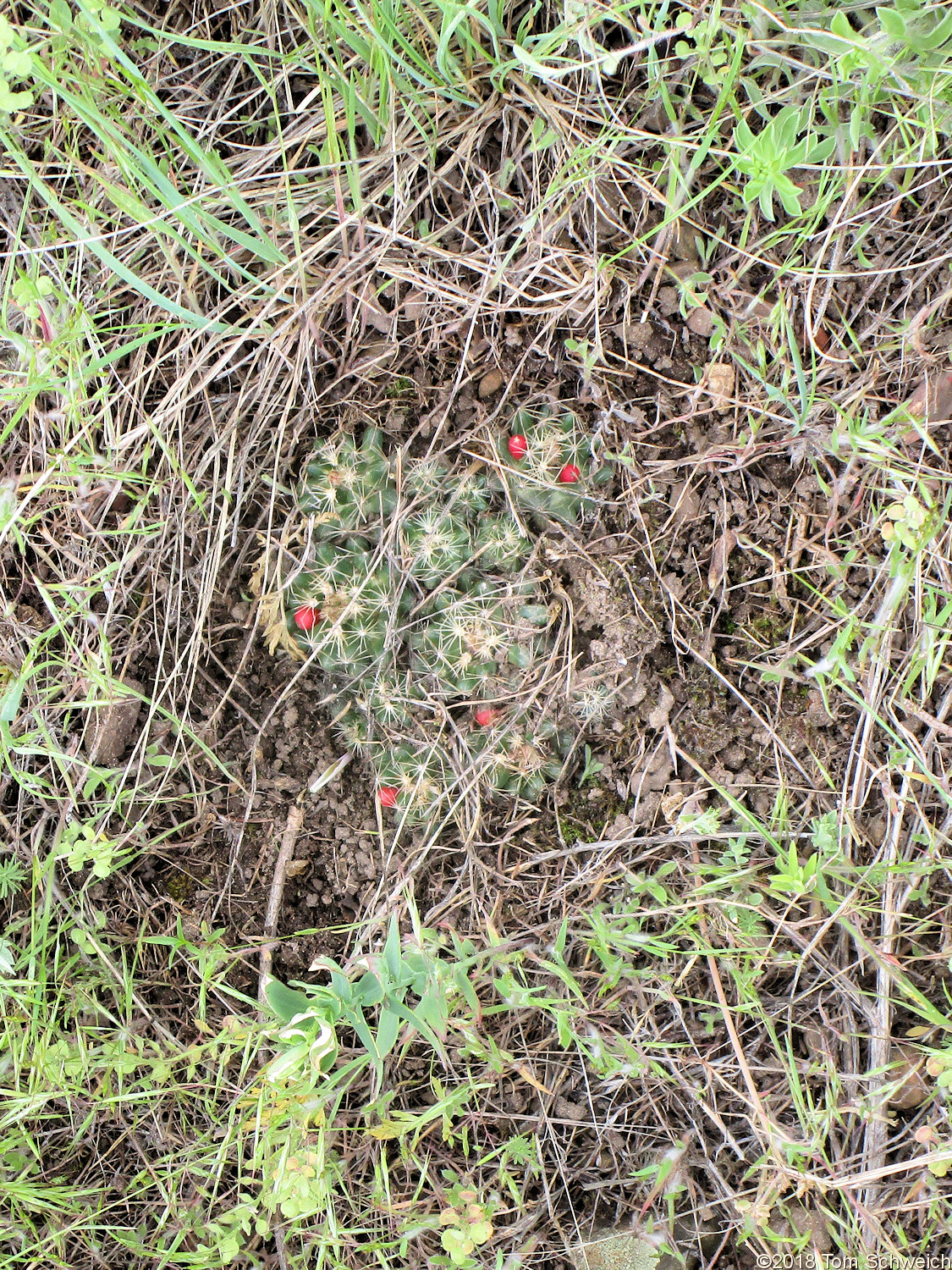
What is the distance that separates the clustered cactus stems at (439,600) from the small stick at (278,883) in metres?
0.30

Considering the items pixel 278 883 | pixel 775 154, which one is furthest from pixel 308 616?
pixel 775 154

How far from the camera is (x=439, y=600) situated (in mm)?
2627

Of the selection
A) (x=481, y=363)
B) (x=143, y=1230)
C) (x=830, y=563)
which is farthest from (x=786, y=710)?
(x=143, y=1230)

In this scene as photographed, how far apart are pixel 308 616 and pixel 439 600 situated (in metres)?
0.38

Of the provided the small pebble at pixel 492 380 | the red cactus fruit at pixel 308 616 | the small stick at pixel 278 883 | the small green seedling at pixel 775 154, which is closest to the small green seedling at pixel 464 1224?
the small stick at pixel 278 883

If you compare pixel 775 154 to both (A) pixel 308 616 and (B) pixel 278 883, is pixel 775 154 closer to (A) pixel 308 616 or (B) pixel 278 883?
(A) pixel 308 616

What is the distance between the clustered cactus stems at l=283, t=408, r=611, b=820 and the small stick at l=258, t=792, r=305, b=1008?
304 mm

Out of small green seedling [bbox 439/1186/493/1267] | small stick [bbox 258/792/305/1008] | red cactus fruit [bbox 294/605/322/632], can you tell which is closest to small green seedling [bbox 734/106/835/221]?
red cactus fruit [bbox 294/605/322/632]

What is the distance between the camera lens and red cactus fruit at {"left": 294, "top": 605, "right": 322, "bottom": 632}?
→ 8.39 ft

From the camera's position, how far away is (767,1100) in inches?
101

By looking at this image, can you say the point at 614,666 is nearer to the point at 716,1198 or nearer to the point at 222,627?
the point at 222,627

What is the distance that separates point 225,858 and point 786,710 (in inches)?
70.1

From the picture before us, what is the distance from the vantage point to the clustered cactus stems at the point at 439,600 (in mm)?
2561

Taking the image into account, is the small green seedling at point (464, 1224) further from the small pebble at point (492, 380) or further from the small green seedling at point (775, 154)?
the small green seedling at point (775, 154)
